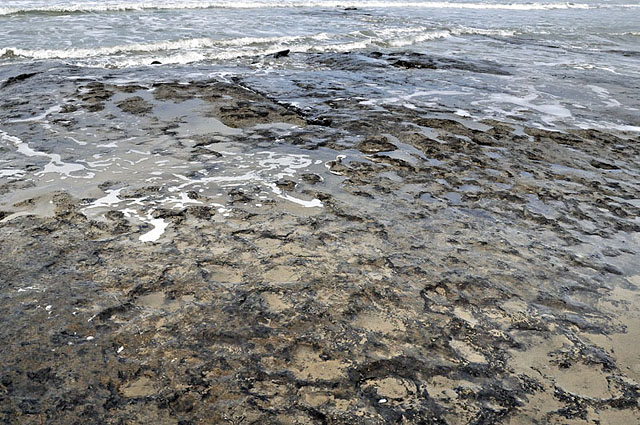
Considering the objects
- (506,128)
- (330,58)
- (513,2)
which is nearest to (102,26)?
(330,58)

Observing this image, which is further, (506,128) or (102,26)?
(102,26)

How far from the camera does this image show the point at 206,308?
2.62 m

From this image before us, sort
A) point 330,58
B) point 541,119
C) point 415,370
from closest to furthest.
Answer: point 415,370 < point 541,119 < point 330,58

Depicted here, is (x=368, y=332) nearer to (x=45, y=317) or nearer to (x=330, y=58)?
(x=45, y=317)

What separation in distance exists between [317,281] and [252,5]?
58.9 ft

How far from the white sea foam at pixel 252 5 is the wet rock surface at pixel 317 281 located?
12351 mm

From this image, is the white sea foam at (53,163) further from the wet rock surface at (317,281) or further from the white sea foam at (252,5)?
the white sea foam at (252,5)

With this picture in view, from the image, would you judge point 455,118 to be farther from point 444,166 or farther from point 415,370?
point 415,370

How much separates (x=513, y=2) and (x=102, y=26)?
66.1 feet

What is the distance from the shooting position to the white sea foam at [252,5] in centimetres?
1520

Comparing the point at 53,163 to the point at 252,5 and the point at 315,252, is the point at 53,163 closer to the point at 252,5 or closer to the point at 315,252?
the point at 315,252

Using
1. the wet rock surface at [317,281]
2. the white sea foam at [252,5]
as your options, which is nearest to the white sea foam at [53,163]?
the wet rock surface at [317,281]

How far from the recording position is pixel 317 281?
2887 millimetres

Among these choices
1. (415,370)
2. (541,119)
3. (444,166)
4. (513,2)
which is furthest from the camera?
(513,2)
